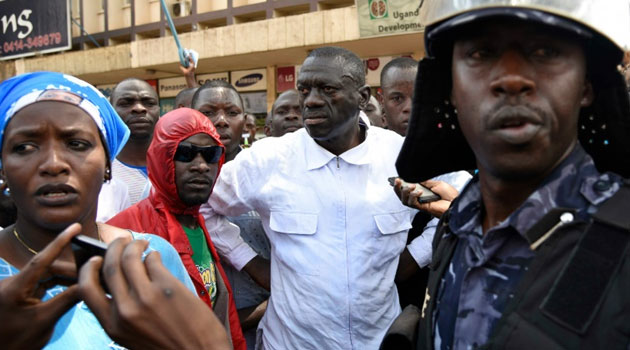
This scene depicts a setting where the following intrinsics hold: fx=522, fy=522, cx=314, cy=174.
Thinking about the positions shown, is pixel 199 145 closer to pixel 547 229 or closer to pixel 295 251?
pixel 295 251

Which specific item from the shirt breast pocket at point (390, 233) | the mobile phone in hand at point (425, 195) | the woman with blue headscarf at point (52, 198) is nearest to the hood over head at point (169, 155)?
the woman with blue headscarf at point (52, 198)

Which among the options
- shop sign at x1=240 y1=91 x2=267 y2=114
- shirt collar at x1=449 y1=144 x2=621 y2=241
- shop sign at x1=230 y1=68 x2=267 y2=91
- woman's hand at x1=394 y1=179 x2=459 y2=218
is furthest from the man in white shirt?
shop sign at x1=230 y1=68 x2=267 y2=91

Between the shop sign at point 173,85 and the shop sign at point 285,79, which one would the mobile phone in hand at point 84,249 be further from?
the shop sign at point 173,85

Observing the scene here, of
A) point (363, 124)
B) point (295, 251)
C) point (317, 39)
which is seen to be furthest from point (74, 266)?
point (317, 39)

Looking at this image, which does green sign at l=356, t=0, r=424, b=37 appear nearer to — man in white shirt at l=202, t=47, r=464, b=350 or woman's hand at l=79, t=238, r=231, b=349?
man in white shirt at l=202, t=47, r=464, b=350

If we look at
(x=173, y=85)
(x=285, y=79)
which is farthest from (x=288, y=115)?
(x=173, y=85)

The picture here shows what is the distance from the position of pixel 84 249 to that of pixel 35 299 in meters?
0.14

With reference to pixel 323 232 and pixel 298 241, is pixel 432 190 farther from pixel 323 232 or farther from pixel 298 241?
pixel 298 241

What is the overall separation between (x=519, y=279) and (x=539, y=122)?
13.2 inches

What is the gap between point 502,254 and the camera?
1.18 meters

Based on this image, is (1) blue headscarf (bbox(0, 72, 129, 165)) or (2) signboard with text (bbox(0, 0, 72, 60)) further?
(2) signboard with text (bbox(0, 0, 72, 60))

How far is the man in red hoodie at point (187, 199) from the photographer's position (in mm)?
2564

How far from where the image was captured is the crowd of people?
1.02 meters

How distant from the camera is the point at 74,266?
1146 mm
